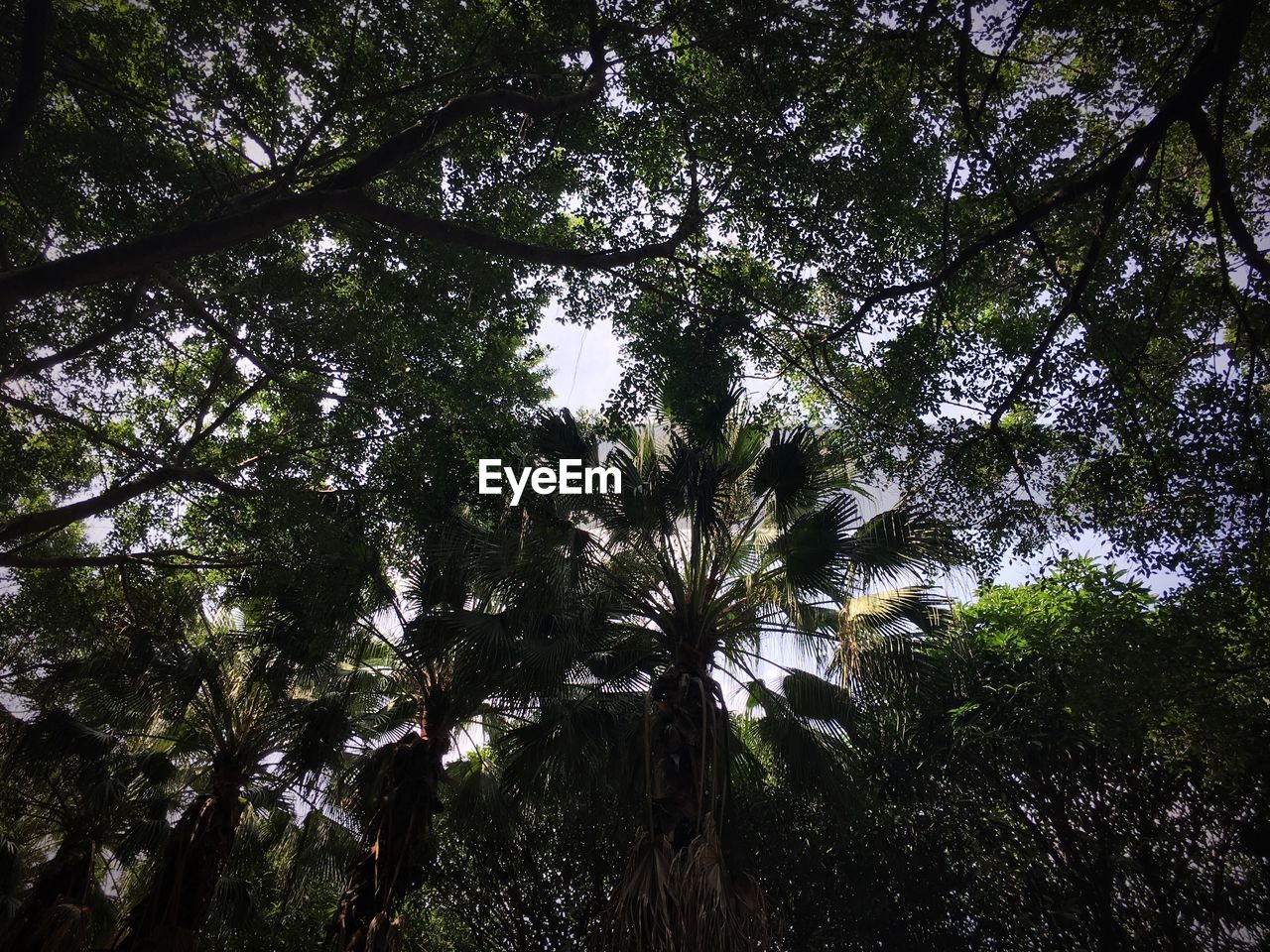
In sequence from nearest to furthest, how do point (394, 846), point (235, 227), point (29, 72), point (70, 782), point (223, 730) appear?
point (29, 72) < point (235, 227) < point (394, 846) < point (70, 782) < point (223, 730)

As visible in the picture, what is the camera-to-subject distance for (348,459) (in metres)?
7.68

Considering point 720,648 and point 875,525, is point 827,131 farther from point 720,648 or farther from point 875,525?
point 720,648

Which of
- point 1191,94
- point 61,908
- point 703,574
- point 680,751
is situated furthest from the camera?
point 703,574

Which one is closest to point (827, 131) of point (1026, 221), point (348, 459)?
point (1026, 221)

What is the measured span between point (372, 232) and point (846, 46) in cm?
487

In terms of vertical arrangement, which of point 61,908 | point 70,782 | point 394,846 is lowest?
point 61,908

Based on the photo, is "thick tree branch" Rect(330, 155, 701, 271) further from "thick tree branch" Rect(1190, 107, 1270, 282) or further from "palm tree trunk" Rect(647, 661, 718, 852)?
"palm tree trunk" Rect(647, 661, 718, 852)

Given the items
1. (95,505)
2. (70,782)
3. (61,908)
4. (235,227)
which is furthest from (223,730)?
(235,227)

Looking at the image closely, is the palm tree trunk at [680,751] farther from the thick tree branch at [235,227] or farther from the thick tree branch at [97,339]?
the thick tree branch at [97,339]

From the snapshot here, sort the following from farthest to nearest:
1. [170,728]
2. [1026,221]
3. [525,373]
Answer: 1. [525,373]
2. [170,728]
3. [1026,221]

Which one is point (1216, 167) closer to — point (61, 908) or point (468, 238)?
point (468, 238)

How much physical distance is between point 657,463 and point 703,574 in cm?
131

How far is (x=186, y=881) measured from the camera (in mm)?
7867

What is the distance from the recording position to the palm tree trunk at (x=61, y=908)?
6.85 m
